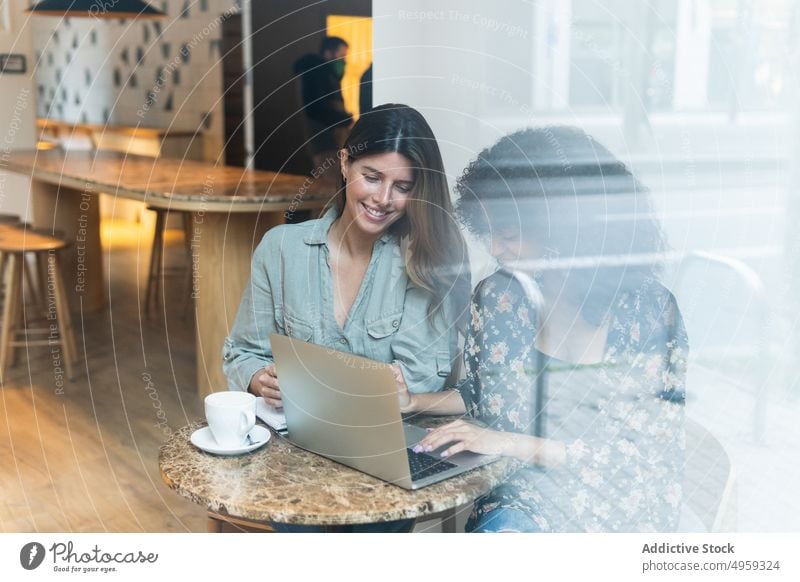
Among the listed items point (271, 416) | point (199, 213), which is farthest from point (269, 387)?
point (199, 213)

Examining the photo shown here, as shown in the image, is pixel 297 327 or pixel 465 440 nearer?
pixel 465 440

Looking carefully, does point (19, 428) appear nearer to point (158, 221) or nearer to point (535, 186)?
point (158, 221)

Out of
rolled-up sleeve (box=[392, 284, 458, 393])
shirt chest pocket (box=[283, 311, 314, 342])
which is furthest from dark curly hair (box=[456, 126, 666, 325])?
shirt chest pocket (box=[283, 311, 314, 342])

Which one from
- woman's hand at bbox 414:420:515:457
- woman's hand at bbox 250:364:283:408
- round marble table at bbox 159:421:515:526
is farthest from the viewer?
woman's hand at bbox 250:364:283:408

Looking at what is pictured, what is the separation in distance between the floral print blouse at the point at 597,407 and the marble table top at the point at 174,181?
27 centimetres

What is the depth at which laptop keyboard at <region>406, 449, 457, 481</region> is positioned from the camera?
0.90m

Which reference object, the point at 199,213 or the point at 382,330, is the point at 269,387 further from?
the point at 199,213

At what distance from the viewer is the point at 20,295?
1.22m

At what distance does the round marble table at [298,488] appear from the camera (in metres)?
0.84

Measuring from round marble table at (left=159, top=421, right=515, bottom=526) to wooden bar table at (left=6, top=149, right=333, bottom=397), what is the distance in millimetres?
241

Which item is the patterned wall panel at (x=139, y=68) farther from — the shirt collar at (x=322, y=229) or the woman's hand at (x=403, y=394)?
the woman's hand at (x=403, y=394)

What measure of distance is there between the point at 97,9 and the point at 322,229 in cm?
53

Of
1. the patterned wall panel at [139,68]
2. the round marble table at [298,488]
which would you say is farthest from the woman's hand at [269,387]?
the patterned wall panel at [139,68]

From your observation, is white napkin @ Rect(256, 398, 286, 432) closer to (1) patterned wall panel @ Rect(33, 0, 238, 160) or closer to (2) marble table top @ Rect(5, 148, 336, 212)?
(2) marble table top @ Rect(5, 148, 336, 212)
